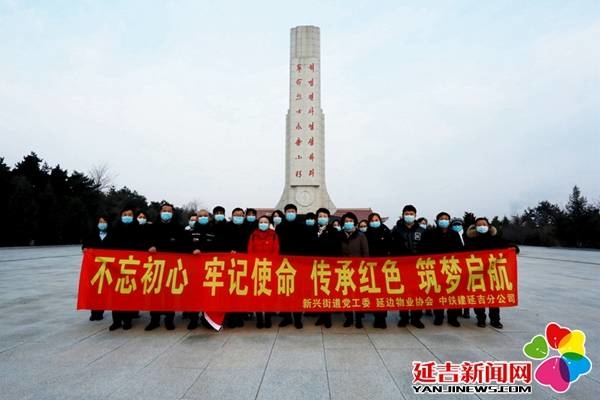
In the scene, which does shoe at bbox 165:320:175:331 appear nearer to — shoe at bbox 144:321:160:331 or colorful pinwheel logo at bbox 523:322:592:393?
shoe at bbox 144:321:160:331

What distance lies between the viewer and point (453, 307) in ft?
14.7

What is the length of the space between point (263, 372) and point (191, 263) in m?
2.02

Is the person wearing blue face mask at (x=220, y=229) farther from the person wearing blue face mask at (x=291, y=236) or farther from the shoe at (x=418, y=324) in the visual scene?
the shoe at (x=418, y=324)

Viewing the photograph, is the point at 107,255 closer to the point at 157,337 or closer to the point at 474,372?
the point at 157,337

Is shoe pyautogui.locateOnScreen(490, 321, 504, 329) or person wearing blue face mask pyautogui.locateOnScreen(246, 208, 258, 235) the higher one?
person wearing blue face mask pyautogui.locateOnScreen(246, 208, 258, 235)

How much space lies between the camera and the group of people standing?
183 inches

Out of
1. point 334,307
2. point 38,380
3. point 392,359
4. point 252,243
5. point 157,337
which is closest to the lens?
point 38,380

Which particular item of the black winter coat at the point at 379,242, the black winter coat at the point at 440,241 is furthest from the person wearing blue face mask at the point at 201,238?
the black winter coat at the point at 440,241

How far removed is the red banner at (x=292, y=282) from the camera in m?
4.42

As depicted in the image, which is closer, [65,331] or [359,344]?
[359,344]

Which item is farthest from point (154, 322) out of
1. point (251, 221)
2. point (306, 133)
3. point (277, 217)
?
point (306, 133)

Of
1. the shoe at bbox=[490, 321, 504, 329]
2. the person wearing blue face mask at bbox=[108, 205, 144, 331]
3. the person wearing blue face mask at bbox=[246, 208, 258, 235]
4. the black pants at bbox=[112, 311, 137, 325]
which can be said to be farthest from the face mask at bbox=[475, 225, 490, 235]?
the black pants at bbox=[112, 311, 137, 325]

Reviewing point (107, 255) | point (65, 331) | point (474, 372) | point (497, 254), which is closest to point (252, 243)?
point (107, 255)

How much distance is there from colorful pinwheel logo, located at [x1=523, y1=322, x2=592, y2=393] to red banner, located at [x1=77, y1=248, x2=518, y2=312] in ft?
3.35
